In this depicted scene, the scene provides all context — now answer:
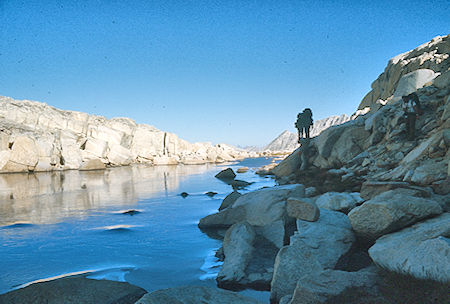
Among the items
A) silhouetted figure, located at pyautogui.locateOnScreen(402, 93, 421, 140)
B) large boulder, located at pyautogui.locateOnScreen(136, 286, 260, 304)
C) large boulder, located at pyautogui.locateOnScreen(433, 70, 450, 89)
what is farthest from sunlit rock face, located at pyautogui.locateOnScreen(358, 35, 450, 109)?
large boulder, located at pyautogui.locateOnScreen(136, 286, 260, 304)

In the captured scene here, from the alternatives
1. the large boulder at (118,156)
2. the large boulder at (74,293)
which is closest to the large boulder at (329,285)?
the large boulder at (74,293)

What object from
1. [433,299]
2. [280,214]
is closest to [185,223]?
[280,214]

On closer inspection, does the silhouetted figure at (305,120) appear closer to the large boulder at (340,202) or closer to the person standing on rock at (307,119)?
the person standing on rock at (307,119)

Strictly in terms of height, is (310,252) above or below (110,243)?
above

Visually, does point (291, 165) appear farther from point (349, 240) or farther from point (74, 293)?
point (74, 293)

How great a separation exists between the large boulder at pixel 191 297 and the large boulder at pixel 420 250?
210 centimetres

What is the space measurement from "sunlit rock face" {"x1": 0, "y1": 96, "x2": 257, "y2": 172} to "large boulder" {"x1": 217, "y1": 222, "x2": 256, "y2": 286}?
5031 cm

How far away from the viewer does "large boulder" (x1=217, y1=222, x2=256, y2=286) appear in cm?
615

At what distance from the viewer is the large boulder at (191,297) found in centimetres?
372

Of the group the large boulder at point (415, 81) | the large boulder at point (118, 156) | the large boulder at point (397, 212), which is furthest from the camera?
the large boulder at point (118, 156)

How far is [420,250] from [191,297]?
3212mm

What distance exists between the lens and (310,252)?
17.3 ft

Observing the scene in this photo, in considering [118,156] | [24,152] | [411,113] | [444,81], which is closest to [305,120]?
[444,81]

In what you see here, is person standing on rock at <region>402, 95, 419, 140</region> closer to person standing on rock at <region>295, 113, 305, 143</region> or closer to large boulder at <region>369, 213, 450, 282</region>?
large boulder at <region>369, 213, 450, 282</region>
